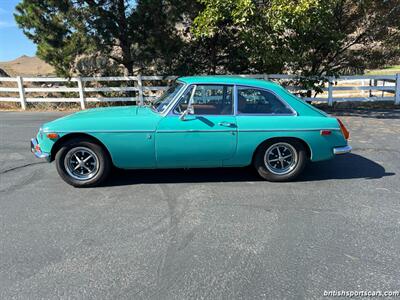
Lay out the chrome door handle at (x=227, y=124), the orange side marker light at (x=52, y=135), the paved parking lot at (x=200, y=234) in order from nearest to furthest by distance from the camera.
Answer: the paved parking lot at (x=200, y=234)
the orange side marker light at (x=52, y=135)
the chrome door handle at (x=227, y=124)

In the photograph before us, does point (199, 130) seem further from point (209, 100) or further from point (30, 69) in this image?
point (30, 69)

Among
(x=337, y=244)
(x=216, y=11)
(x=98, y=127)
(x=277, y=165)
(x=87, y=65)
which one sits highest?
(x=216, y=11)

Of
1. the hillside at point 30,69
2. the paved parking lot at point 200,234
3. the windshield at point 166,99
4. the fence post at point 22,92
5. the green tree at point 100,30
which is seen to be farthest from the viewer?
the hillside at point 30,69

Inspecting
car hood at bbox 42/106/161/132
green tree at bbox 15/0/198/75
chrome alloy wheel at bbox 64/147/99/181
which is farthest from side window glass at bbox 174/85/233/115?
Answer: green tree at bbox 15/0/198/75

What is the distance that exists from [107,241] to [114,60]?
10.8 meters

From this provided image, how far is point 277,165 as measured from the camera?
492cm

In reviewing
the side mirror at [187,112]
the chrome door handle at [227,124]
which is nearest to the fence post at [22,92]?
the side mirror at [187,112]

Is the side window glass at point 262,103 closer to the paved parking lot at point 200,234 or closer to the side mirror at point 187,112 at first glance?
the side mirror at point 187,112

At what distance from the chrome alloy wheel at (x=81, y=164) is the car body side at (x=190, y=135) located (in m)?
0.21

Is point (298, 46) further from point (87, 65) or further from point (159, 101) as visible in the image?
point (87, 65)

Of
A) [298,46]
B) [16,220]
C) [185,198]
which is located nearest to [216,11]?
[298,46]

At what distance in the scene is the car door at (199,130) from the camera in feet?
14.9

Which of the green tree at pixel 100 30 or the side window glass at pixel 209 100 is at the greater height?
the green tree at pixel 100 30

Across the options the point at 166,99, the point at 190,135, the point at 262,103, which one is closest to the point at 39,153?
the point at 166,99
